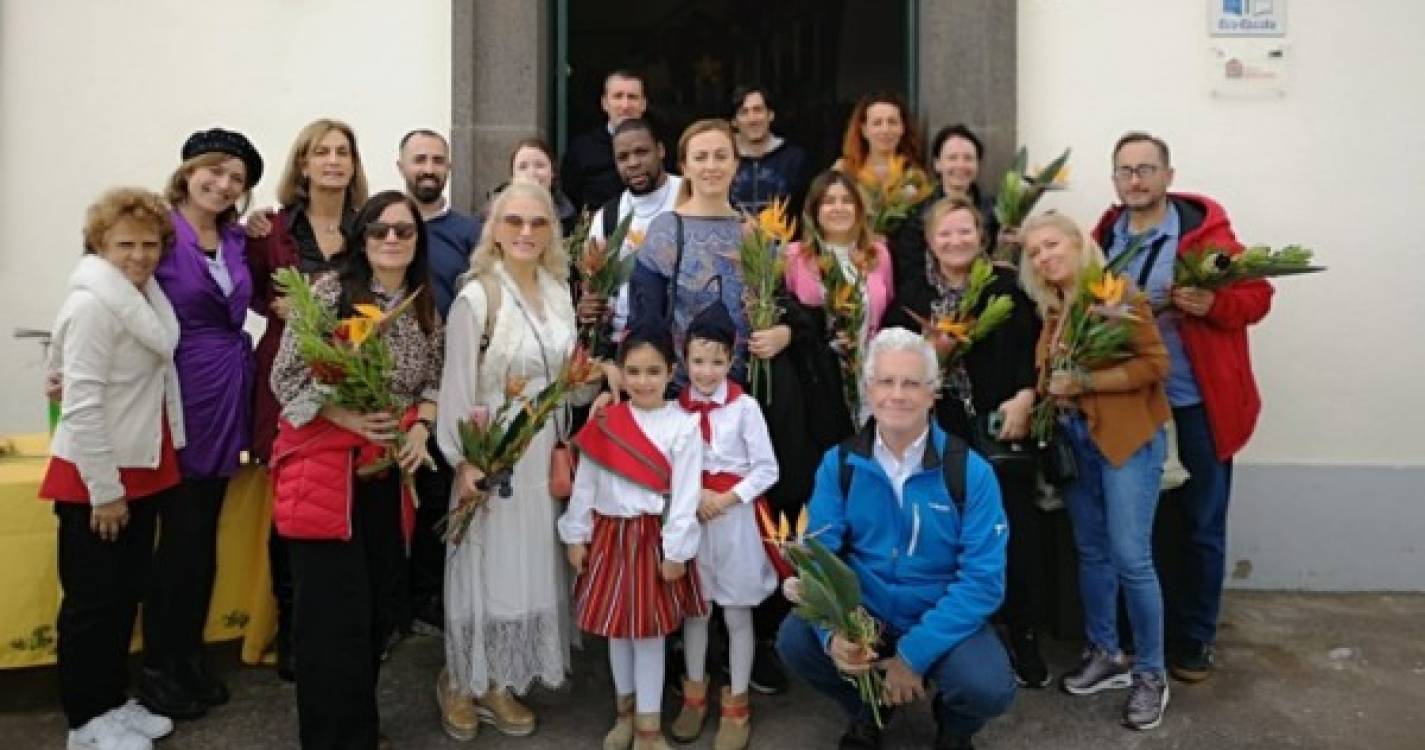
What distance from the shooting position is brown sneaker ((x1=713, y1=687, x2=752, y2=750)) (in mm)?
3787

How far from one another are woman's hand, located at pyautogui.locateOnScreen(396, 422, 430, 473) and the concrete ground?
3.30ft

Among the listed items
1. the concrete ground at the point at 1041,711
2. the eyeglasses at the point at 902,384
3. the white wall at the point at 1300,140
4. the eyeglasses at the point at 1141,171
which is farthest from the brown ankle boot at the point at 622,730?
the white wall at the point at 1300,140

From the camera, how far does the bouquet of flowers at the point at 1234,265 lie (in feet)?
13.8

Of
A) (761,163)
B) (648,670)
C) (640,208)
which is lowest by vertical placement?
(648,670)

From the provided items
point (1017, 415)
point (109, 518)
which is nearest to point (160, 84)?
point (109, 518)

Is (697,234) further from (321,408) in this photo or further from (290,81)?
(290,81)

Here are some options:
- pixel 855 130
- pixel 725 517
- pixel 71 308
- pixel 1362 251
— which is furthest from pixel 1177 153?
pixel 71 308

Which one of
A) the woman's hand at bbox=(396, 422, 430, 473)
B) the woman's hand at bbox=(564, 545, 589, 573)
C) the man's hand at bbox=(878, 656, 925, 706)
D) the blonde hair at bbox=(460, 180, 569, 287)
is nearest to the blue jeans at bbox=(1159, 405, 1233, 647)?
the man's hand at bbox=(878, 656, 925, 706)

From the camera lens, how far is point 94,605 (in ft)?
12.1

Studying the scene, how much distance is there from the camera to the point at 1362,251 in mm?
5523

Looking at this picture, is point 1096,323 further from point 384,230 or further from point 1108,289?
point 384,230

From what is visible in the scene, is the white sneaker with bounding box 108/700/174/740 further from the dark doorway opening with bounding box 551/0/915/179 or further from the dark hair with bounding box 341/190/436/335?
the dark doorway opening with bounding box 551/0/915/179

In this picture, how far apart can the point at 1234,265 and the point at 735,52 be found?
21.2 ft

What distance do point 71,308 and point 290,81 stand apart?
2.35 meters
